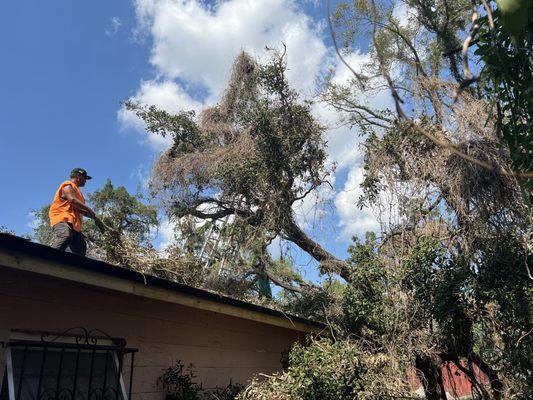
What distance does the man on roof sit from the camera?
18.0ft

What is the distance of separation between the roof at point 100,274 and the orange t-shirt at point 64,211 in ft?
5.10

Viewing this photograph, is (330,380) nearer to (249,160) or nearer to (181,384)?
(181,384)

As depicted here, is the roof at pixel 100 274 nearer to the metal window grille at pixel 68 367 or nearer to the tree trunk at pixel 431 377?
the metal window grille at pixel 68 367

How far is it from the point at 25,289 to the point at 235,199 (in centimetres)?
578

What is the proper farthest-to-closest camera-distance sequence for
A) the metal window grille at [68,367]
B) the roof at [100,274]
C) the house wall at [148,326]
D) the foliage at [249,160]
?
the foliage at [249,160], the house wall at [148,326], the metal window grille at [68,367], the roof at [100,274]

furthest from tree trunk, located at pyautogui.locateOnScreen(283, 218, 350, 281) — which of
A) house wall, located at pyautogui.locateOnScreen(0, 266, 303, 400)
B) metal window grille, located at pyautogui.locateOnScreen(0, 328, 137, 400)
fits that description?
metal window grille, located at pyautogui.locateOnScreen(0, 328, 137, 400)

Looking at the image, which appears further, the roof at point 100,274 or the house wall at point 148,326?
the house wall at point 148,326

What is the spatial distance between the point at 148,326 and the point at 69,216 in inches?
63.2

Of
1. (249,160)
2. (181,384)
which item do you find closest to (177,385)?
(181,384)

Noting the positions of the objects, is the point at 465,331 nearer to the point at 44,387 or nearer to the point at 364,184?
the point at 364,184

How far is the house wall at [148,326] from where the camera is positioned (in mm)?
4105

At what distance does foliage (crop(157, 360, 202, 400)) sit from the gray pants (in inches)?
69.7

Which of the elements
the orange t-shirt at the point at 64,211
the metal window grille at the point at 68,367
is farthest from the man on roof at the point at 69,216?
the metal window grille at the point at 68,367

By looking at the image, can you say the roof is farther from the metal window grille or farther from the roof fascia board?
the metal window grille
